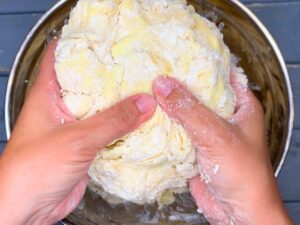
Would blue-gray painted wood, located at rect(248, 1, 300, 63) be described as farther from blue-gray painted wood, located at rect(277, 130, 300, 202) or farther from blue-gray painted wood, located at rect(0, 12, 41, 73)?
blue-gray painted wood, located at rect(0, 12, 41, 73)

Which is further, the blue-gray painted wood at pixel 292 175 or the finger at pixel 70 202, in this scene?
the blue-gray painted wood at pixel 292 175

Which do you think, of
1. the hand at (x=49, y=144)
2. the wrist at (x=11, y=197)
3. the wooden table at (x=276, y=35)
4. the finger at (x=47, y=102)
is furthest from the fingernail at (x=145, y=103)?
the wooden table at (x=276, y=35)

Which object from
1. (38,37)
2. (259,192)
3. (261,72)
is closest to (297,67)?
(261,72)

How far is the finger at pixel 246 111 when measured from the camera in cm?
81

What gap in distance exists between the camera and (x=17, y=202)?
781 mm

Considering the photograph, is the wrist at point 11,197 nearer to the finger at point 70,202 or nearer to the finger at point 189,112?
the finger at point 70,202

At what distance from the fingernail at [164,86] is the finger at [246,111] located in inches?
5.3

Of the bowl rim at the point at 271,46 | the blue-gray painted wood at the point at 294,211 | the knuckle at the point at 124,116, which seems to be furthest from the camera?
the blue-gray painted wood at the point at 294,211

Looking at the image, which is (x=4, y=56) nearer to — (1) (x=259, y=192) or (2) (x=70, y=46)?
(2) (x=70, y=46)

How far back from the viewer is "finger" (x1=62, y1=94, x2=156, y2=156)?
72 cm

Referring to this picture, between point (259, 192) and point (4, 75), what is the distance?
2.09 feet

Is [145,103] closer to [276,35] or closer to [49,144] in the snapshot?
[49,144]

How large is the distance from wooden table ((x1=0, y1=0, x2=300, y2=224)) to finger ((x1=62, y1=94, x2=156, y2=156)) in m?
0.44

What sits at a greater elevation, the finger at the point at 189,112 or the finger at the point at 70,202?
the finger at the point at 189,112
